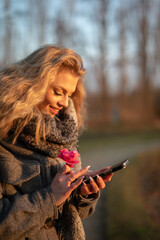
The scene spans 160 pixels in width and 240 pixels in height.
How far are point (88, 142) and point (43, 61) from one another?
10.9m

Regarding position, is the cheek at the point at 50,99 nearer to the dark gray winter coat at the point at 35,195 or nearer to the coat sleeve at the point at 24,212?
the dark gray winter coat at the point at 35,195

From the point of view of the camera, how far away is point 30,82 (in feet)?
6.06

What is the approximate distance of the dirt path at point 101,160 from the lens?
418 centimetres

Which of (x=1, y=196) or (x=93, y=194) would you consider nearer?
(x=1, y=196)

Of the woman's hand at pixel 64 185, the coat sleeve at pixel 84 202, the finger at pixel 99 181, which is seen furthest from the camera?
the coat sleeve at pixel 84 202

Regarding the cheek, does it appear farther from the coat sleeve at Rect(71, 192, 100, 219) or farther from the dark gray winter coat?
the coat sleeve at Rect(71, 192, 100, 219)

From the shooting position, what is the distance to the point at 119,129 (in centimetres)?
1642

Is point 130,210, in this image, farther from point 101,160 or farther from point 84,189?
point 101,160

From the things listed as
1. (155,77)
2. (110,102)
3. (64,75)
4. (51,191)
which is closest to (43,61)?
(64,75)

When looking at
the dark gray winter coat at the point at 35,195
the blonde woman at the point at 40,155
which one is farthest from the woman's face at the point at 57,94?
the dark gray winter coat at the point at 35,195

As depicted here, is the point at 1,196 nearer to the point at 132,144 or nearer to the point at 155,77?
the point at 132,144

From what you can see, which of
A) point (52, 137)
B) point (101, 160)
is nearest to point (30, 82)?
point (52, 137)

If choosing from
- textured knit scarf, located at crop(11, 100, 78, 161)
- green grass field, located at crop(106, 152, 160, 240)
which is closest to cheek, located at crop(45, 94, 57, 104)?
textured knit scarf, located at crop(11, 100, 78, 161)

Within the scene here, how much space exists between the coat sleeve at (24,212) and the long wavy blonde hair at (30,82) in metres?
0.38
